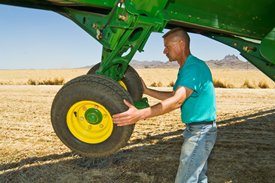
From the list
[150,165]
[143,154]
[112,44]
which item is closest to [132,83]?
[112,44]

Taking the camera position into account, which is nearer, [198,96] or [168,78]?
[198,96]

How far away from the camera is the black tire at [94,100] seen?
2.92 meters

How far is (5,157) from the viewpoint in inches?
215

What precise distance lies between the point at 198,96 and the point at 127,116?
76 centimetres

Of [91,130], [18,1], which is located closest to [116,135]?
[91,130]

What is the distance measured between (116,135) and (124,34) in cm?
92

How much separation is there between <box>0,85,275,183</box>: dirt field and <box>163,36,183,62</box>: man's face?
6.17ft

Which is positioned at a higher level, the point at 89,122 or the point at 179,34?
the point at 179,34

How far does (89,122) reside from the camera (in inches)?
122

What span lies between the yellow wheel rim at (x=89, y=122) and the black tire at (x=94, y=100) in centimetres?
4

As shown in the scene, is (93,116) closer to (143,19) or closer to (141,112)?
(141,112)

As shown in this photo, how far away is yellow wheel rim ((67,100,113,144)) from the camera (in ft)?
9.93

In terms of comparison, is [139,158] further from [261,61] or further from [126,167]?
[261,61]

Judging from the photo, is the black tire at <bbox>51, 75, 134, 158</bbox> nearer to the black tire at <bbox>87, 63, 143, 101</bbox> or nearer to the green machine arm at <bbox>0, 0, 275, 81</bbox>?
the green machine arm at <bbox>0, 0, 275, 81</bbox>
